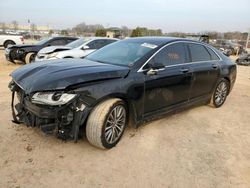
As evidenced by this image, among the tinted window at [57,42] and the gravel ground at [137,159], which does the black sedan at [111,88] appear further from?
the tinted window at [57,42]

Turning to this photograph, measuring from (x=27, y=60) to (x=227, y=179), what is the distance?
394 inches

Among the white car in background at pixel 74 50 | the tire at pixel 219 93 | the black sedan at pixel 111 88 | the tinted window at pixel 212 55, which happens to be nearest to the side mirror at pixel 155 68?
the black sedan at pixel 111 88

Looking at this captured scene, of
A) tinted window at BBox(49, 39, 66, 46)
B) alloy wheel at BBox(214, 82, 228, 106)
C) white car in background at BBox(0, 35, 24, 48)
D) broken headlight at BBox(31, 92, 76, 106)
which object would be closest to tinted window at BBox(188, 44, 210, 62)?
alloy wheel at BBox(214, 82, 228, 106)

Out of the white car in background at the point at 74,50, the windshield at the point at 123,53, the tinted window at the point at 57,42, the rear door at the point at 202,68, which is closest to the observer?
the windshield at the point at 123,53

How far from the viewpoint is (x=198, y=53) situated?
5031 mm

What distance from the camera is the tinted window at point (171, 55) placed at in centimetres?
407

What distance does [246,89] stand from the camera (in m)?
8.56

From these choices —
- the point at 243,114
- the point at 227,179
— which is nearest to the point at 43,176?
the point at 227,179

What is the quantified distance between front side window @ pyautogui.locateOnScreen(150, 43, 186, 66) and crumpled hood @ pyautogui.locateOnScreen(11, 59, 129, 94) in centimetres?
69

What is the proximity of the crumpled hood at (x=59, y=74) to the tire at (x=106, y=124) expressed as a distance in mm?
386

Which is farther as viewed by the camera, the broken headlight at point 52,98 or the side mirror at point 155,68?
the side mirror at point 155,68

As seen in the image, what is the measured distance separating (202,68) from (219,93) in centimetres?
121

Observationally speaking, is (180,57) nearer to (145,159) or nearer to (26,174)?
(145,159)

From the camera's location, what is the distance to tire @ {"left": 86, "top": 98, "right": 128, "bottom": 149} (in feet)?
10.7
